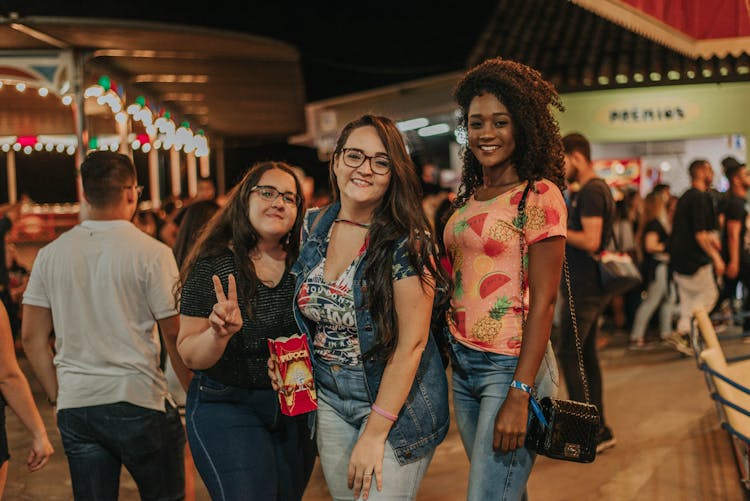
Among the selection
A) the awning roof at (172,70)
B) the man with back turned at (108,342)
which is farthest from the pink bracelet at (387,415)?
the awning roof at (172,70)

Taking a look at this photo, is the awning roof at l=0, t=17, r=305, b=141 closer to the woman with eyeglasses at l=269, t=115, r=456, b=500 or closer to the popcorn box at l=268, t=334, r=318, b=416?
the woman with eyeglasses at l=269, t=115, r=456, b=500

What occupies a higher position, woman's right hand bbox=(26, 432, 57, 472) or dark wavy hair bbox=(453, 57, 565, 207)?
dark wavy hair bbox=(453, 57, 565, 207)

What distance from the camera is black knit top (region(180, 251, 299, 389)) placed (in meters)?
3.33

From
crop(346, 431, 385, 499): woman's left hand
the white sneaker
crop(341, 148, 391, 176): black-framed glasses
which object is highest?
crop(341, 148, 391, 176): black-framed glasses

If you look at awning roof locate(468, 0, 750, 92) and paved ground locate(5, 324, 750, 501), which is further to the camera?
awning roof locate(468, 0, 750, 92)

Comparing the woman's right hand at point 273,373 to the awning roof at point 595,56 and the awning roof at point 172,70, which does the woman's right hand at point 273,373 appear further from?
the awning roof at point 595,56

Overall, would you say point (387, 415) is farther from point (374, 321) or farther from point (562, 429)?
point (562, 429)

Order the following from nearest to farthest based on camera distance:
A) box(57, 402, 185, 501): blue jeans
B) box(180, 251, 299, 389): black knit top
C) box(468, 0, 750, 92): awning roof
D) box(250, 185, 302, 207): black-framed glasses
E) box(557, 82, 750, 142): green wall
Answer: box(180, 251, 299, 389): black knit top → box(250, 185, 302, 207): black-framed glasses → box(57, 402, 185, 501): blue jeans → box(468, 0, 750, 92): awning roof → box(557, 82, 750, 142): green wall

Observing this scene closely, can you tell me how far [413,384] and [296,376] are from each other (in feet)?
1.39

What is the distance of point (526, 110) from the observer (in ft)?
10.8

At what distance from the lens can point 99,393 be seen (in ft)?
12.3

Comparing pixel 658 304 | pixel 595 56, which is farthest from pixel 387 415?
pixel 595 56

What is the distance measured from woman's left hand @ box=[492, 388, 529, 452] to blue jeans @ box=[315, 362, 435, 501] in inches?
10.4

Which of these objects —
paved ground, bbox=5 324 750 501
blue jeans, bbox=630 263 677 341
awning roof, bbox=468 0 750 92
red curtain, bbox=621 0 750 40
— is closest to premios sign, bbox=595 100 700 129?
awning roof, bbox=468 0 750 92
